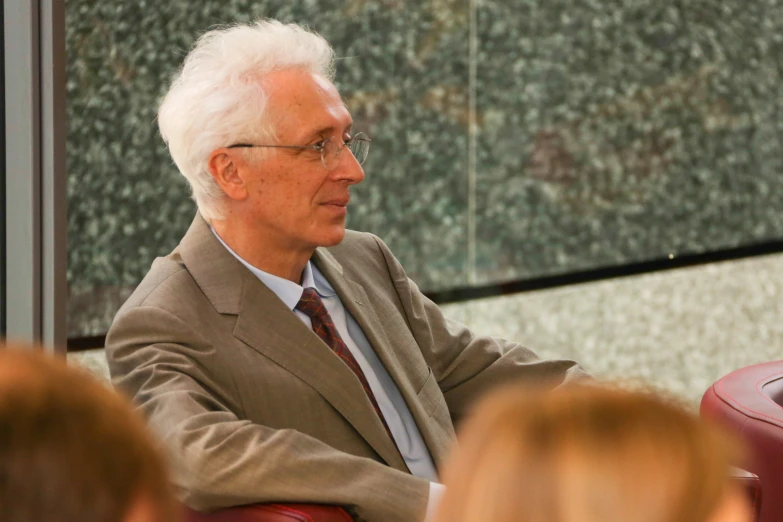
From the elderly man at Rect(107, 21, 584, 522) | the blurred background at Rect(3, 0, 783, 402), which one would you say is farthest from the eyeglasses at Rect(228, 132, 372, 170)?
the blurred background at Rect(3, 0, 783, 402)

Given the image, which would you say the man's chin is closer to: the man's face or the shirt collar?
the man's face

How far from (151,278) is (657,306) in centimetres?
310

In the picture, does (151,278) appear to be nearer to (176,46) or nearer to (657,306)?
(176,46)

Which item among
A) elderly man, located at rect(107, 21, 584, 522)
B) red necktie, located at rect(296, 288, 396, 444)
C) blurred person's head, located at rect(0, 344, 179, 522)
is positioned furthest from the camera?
red necktie, located at rect(296, 288, 396, 444)

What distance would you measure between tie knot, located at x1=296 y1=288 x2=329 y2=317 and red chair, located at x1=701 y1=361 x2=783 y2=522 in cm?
89

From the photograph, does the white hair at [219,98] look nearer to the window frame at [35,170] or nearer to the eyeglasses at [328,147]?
the eyeglasses at [328,147]

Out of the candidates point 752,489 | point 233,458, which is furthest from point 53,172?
point 752,489

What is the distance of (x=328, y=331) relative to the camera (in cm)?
230

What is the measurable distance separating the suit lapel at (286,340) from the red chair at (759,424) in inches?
29.0

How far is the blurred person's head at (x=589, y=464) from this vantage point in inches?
31.5

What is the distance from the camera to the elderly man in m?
1.92

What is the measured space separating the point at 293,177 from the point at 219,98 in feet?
0.72

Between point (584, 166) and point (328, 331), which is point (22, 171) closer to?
point (328, 331)

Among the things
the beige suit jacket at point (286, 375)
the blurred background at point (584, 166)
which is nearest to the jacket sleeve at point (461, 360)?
the beige suit jacket at point (286, 375)
